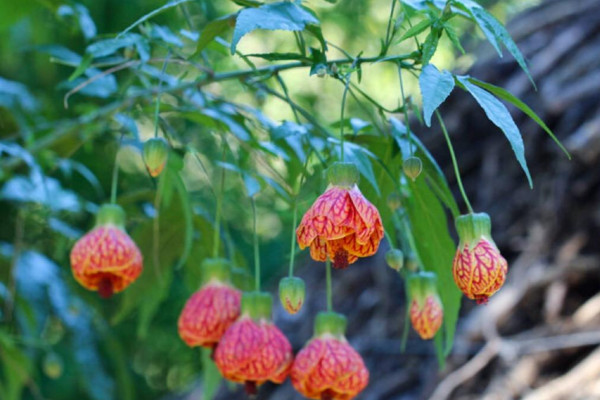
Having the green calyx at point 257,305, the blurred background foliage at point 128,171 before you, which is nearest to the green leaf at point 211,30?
the blurred background foliage at point 128,171

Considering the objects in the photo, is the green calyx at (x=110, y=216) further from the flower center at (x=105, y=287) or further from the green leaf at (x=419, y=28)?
the green leaf at (x=419, y=28)

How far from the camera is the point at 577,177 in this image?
142 centimetres

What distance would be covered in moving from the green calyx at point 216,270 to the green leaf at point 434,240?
211 mm

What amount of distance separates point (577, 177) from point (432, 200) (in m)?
0.72

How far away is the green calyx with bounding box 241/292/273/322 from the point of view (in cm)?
84

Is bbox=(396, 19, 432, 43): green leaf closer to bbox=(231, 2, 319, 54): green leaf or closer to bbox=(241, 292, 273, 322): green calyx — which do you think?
bbox=(231, 2, 319, 54): green leaf

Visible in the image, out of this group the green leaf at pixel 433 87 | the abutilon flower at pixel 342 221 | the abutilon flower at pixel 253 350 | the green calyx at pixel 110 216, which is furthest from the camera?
the green calyx at pixel 110 216

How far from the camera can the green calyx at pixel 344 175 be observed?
660 mm

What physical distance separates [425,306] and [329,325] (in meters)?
0.10

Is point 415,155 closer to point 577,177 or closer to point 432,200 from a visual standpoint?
point 432,200

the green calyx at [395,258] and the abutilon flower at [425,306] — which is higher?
the green calyx at [395,258]

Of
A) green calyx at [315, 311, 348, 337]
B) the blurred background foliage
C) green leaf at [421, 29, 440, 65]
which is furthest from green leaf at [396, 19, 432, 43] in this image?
green calyx at [315, 311, 348, 337]

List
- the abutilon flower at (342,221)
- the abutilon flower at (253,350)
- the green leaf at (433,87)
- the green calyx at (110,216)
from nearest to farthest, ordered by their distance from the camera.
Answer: the green leaf at (433,87)
the abutilon flower at (342,221)
the abutilon flower at (253,350)
the green calyx at (110,216)

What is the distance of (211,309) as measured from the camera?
0.87 metres
